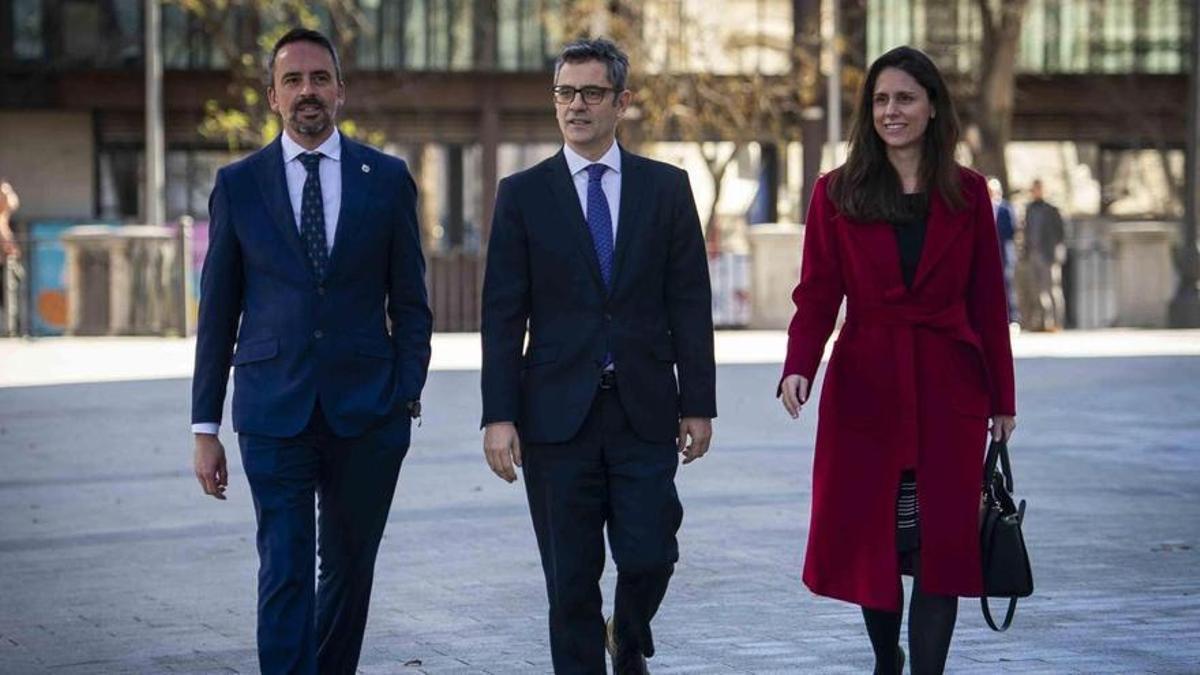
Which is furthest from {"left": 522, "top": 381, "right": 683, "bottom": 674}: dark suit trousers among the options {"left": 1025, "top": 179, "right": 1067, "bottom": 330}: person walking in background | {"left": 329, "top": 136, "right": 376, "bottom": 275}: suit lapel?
{"left": 1025, "top": 179, "right": 1067, "bottom": 330}: person walking in background

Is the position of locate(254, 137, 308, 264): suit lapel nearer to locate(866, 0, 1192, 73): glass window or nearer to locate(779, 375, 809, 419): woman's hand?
locate(779, 375, 809, 419): woman's hand

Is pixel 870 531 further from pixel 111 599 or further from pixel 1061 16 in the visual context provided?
pixel 1061 16

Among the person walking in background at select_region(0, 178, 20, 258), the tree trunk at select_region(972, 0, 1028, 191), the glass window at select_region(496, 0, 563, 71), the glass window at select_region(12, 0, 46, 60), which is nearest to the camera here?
the person walking in background at select_region(0, 178, 20, 258)

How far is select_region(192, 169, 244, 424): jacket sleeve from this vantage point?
6.65 meters

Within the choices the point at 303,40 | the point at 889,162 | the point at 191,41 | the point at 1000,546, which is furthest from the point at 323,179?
the point at 191,41

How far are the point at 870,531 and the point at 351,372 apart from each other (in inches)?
58.6

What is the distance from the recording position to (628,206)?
6.86 m

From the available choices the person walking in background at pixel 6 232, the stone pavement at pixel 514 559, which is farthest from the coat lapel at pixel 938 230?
the person walking in background at pixel 6 232

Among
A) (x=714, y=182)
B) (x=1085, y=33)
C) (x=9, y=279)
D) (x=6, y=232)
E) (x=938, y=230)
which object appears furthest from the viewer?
(x=1085, y=33)

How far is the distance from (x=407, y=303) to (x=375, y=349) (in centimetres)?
17

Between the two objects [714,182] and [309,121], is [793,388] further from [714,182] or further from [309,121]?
[714,182]

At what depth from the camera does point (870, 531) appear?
6.97 meters

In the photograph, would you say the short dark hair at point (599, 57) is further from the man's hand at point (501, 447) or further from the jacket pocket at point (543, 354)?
the man's hand at point (501, 447)

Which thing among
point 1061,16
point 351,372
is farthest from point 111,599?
point 1061,16
